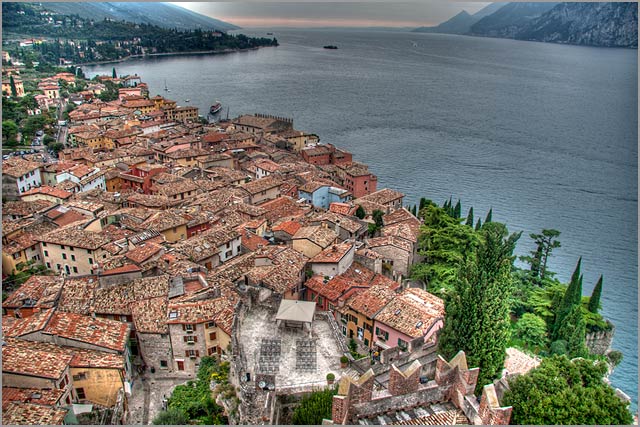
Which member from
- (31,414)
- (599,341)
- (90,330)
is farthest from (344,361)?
(599,341)

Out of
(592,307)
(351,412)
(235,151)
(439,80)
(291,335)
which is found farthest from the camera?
(439,80)

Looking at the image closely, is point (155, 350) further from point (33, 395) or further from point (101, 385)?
point (33, 395)

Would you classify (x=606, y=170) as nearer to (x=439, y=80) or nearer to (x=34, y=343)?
(x=34, y=343)

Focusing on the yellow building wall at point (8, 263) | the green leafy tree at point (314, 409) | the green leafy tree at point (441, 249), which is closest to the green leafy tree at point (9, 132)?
the yellow building wall at point (8, 263)

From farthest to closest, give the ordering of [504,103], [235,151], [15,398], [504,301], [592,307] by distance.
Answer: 1. [504,103]
2. [235,151]
3. [592,307]
4. [504,301]
5. [15,398]

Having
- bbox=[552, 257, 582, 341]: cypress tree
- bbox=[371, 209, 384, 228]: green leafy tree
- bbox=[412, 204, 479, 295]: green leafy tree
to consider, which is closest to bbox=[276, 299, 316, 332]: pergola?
bbox=[412, 204, 479, 295]: green leafy tree

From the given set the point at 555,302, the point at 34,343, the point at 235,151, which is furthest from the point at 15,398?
the point at 235,151

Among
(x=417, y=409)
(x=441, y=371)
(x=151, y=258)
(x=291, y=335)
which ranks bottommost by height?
(x=151, y=258)
